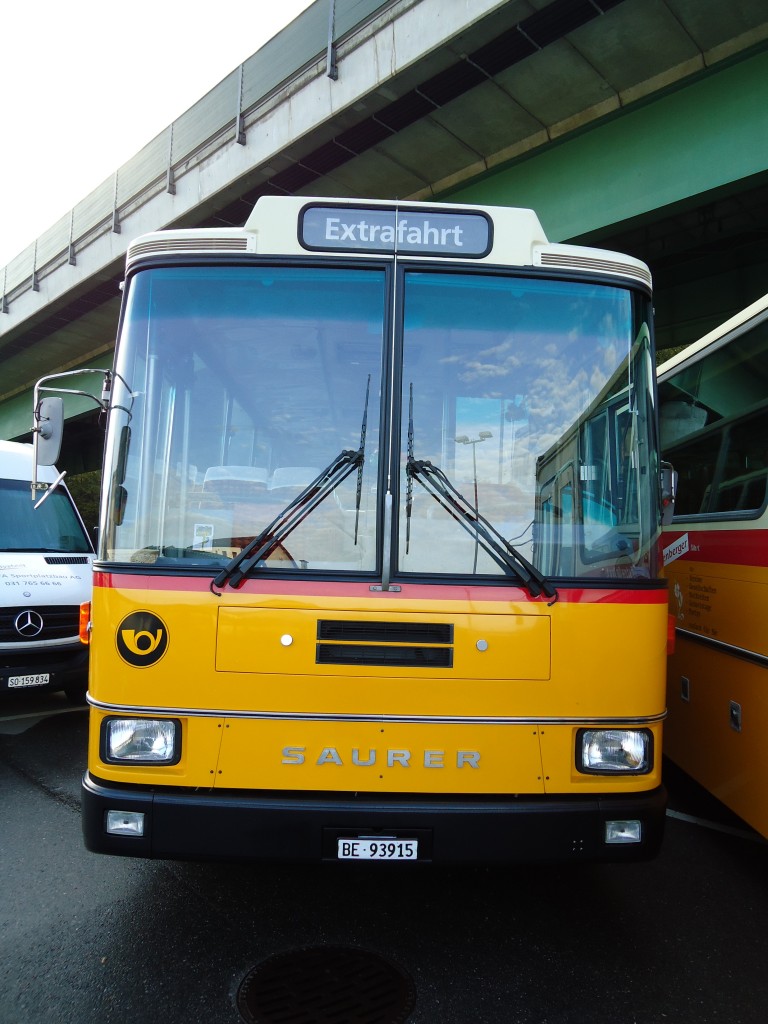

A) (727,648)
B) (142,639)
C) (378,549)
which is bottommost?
(727,648)

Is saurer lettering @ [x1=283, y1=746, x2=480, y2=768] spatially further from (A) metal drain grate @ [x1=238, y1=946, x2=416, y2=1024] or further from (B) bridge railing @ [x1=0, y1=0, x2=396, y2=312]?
(B) bridge railing @ [x1=0, y1=0, x2=396, y2=312]

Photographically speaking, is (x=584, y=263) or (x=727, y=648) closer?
(x=584, y=263)

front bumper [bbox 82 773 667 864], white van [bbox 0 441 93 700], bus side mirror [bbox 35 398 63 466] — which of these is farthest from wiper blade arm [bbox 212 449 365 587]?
white van [bbox 0 441 93 700]

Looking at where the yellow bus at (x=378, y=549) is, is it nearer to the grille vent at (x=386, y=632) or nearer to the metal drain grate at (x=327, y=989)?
the grille vent at (x=386, y=632)

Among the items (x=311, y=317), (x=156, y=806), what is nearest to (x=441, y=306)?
(x=311, y=317)

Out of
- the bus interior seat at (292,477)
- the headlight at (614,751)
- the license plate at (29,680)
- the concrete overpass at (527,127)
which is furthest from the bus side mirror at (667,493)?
the concrete overpass at (527,127)

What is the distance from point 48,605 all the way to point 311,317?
485 centimetres

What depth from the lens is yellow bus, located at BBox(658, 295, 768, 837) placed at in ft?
13.5

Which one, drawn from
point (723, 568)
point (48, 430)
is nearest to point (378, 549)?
point (48, 430)

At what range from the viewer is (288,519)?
3.28 m

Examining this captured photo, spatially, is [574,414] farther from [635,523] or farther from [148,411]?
[148,411]

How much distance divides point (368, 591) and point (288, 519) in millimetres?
438

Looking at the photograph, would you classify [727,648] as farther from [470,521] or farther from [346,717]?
[346,717]

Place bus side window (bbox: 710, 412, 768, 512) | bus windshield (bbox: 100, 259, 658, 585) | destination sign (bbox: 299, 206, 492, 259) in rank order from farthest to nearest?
bus side window (bbox: 710, 412, 768, 512), destination sign (bbox: 299, 206, 492, 259), bus windshield (bbox: 100, 259, 658, 585)
